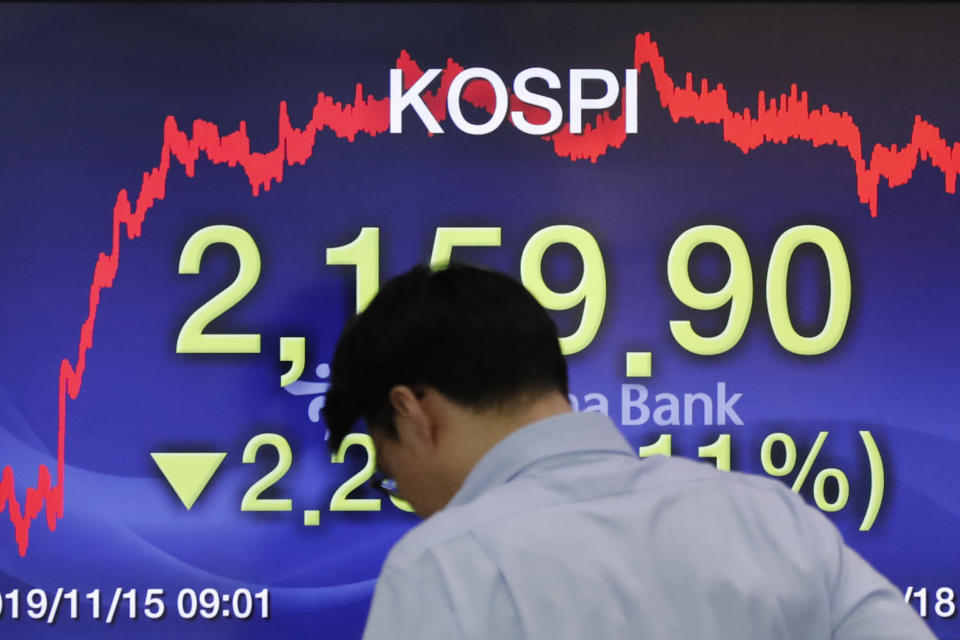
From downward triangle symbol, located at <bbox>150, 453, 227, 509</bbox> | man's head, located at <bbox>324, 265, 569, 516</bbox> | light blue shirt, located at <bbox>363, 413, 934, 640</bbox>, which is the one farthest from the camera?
downward triangle symbol, located at <bbox>150, 453, 227, 509</bbox>

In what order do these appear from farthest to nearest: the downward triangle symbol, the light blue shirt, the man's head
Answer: the downward triangle symbol → the man's head → the light blue shirt

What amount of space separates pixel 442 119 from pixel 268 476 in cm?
77

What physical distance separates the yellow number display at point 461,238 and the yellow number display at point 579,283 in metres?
0.07

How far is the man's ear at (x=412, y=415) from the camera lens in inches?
36.1

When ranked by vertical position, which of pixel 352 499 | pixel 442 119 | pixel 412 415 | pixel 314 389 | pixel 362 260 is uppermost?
pixel 442 119

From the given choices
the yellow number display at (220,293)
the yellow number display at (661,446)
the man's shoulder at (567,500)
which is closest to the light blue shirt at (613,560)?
the man's shoulder at (567,500)

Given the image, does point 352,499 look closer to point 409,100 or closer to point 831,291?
point 409,100

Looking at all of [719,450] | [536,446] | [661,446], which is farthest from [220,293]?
[536,446]

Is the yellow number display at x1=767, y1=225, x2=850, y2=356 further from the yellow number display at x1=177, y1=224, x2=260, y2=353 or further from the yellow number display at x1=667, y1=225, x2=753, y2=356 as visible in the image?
the yellow number display at x1=177, y1=224, x2=260, y2=353

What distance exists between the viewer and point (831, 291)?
2.12m

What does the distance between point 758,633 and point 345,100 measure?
5.10 ft

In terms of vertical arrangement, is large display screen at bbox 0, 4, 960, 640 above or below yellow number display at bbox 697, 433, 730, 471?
above

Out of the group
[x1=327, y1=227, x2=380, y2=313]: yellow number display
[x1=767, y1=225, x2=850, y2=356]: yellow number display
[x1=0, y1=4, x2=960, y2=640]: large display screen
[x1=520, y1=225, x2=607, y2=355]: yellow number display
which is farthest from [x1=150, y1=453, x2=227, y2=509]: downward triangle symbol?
[x1=767, y1=225, x2=850, y2=356]: yellow number display

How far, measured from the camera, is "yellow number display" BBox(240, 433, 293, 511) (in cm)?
207
